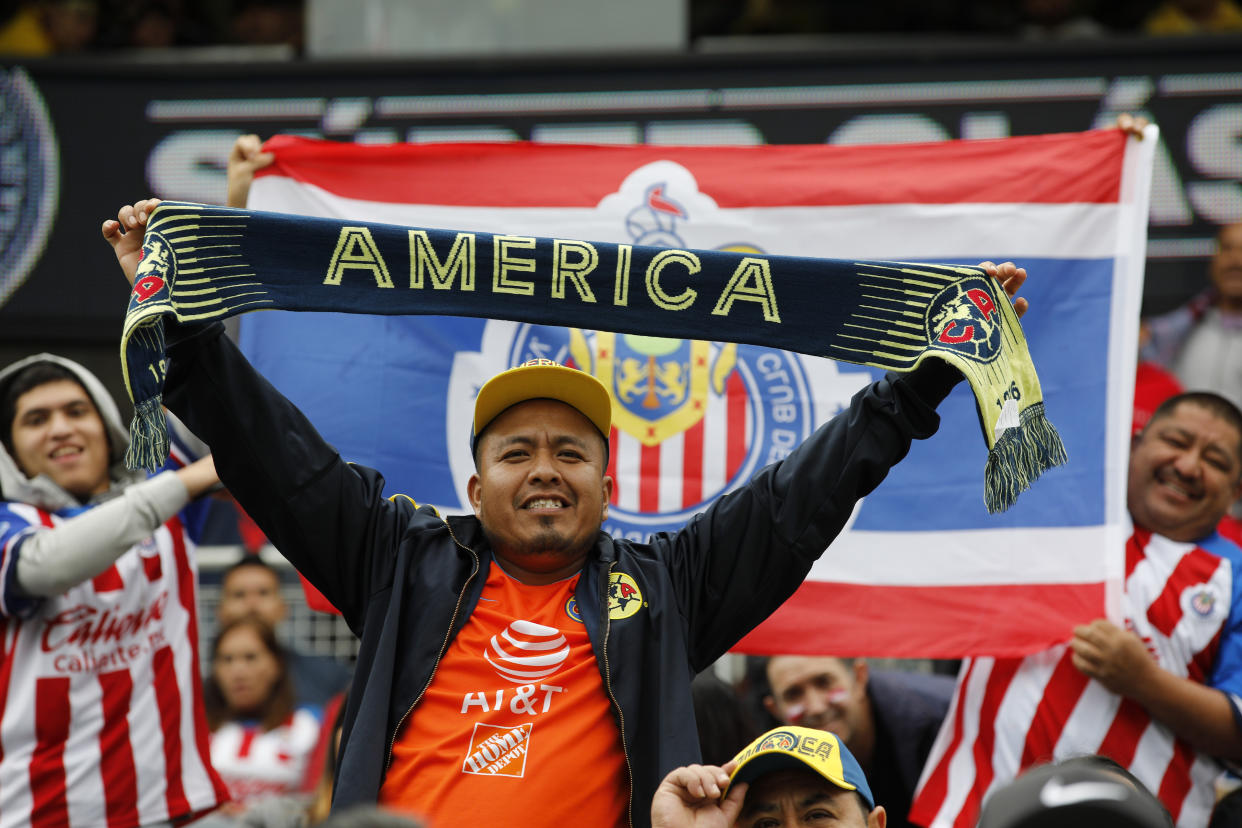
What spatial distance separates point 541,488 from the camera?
2939 mm

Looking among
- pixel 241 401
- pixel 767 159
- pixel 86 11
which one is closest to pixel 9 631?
pixel 241 401

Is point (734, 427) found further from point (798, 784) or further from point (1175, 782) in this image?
point (798, 784)

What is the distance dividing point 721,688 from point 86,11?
491cm

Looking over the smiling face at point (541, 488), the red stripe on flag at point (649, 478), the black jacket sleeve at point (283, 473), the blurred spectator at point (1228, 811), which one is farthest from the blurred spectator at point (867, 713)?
the black jacket sleeve at point (283, 473)

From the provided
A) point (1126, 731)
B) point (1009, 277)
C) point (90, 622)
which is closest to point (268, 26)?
point (90, 622)

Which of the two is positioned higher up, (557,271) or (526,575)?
(557,271)

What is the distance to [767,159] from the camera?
4.73 meters

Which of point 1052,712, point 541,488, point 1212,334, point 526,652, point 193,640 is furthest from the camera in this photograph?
point 1212,334

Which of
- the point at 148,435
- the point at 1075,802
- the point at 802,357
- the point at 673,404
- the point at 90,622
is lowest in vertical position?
the point at 90,622

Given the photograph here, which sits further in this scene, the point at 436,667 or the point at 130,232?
the point at 130,232

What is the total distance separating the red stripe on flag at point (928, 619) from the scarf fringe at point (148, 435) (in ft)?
6.35

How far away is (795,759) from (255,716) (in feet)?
9.86

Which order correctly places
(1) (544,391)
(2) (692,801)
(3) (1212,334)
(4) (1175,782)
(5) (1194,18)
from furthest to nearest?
1. (5) (1194,18)
2. (3) (1212,334)
3. (4) (1175,782)
4. (1) (544,391)
5. (2) (692,801)

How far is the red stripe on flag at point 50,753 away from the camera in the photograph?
3.89 m
